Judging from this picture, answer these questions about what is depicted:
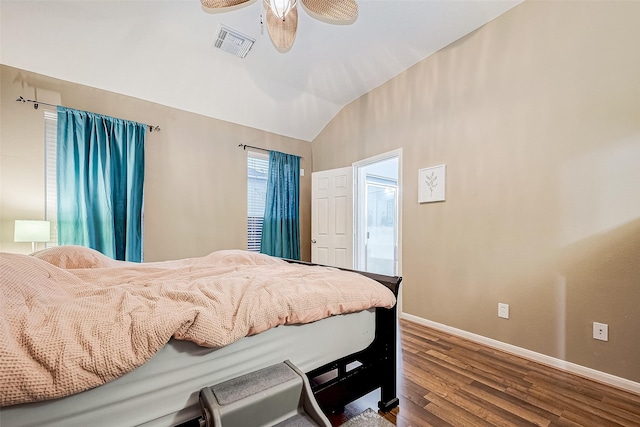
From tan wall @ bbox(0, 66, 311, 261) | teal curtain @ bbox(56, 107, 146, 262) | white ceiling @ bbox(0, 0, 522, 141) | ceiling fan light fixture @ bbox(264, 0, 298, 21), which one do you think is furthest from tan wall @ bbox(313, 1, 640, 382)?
teal curtain @ bbox(56, 107, 146, 262)

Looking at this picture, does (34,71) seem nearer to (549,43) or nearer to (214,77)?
(214,77)

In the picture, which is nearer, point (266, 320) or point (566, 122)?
point (266, 320)

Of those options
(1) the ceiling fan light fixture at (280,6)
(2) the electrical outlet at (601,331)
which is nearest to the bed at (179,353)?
(2) the electrical outlet at (601,331)

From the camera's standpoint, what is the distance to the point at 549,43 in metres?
2.17

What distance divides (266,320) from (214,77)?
10.4 ft

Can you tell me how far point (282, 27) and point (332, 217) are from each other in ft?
8.38

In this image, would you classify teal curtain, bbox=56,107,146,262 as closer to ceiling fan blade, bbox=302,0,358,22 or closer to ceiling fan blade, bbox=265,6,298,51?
ceiling fan blade, bbox=265,6,298,51

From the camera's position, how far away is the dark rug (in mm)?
1436

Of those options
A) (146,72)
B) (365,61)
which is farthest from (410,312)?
(146,72)

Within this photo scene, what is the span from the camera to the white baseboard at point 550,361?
1.79 metres

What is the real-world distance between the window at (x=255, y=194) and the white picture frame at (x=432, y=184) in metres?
2.30

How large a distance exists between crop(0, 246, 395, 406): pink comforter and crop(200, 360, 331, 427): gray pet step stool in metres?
0.18

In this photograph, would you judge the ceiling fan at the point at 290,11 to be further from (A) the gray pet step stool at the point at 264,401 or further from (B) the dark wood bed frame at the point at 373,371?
(A) the gray pet step stool at the point at 264,401

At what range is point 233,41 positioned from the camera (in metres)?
2.86
